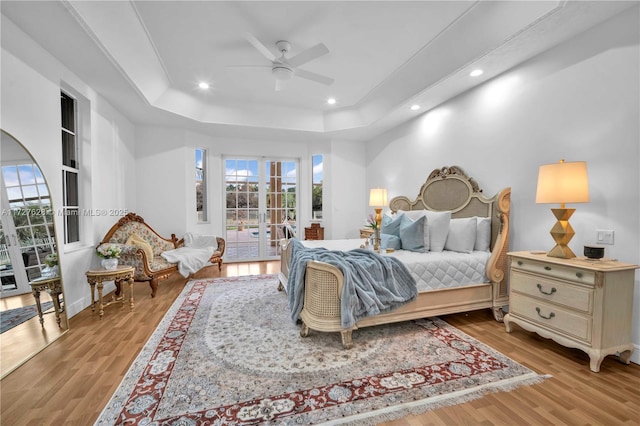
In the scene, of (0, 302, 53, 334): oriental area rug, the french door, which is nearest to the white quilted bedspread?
(0, 302, 53, 334): oriental area rug

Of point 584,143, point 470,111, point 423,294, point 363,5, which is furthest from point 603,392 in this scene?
point 363,5

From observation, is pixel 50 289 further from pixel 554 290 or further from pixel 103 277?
pixel 554 290

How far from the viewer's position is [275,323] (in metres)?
2.78

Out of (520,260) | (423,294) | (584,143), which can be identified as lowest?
(423,294)

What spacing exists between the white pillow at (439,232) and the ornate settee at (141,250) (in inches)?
136

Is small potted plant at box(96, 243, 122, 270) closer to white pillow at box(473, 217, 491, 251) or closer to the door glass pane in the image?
the door glass pane

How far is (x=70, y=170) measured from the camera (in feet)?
10.8

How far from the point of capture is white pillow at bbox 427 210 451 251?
125 inches

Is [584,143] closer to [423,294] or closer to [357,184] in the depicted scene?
[423,294]

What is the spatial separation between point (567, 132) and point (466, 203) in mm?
1188

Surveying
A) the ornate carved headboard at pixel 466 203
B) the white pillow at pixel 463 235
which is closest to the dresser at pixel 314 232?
the ornate carved headboard at pixel 466 203

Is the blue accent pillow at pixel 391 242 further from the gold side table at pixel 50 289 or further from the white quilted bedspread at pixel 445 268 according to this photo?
the gold side table at pixel 50 289

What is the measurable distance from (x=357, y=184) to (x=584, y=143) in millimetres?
4118

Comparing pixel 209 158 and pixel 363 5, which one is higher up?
pixel 363 5
